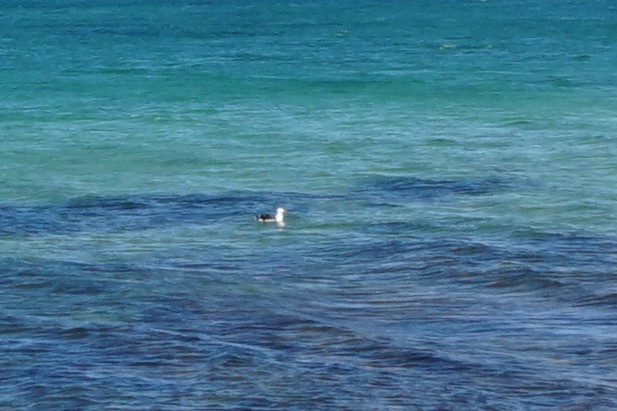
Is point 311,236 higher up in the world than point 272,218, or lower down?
lower down

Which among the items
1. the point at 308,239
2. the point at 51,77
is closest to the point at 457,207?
the point at 308,239

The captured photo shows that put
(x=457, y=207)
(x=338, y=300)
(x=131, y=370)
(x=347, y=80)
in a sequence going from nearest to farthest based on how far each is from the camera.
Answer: (x=131, y=370) < (x=338, y=300) < (x=457, y=207) < (x=347, y=80)

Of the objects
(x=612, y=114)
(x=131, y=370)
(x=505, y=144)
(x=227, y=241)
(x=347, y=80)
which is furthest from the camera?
(x=347, y=80)

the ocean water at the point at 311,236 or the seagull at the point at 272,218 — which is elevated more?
the seagull at the point at 272,218

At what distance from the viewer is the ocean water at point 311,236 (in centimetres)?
1546

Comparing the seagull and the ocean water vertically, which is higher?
the seagull

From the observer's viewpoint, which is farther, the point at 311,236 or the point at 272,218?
the point at 272,218

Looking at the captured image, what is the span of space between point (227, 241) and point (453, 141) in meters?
11.2

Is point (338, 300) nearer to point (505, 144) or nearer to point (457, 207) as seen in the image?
point (457, 207)

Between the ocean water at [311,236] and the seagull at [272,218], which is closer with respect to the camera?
the ocean water at [311,236]

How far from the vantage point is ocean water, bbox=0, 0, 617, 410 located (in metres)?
15.5

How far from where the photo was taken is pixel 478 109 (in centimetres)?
3738

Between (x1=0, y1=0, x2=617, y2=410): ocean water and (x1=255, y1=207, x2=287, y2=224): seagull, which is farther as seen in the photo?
(x1=255, y1=207, x2=287, y2=224): seagull

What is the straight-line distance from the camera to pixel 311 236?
22359mm
